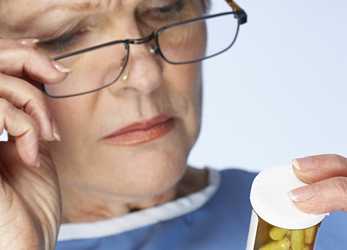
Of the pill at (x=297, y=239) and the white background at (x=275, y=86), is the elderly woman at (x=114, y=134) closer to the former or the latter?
the pill at (x=297, y=239)

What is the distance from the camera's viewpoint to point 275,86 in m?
2.25

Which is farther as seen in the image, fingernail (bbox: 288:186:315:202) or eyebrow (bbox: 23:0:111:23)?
eyebrow (bbox: 23:0:111:23)

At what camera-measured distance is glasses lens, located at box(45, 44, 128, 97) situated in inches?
51.9

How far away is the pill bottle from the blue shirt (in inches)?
17.5

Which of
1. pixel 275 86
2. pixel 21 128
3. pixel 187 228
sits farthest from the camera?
Result: pixel 275 86

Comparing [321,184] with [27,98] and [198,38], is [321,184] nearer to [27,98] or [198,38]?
[27,98]

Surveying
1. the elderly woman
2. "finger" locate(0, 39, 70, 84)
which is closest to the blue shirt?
the elderly woman

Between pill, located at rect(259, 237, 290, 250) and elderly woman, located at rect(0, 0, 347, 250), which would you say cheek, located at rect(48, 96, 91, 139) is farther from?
pill, located at rect(259, 237, 290, 250)

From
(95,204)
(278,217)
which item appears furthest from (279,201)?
(95,204)

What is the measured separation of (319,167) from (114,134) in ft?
1.35

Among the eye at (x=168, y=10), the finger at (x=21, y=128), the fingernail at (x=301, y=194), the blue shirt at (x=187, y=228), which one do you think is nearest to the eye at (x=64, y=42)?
the eye at (x=168, y=10)

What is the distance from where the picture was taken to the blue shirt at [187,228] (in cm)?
149

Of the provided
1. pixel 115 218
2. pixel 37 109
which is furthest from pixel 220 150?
pixel 37 109

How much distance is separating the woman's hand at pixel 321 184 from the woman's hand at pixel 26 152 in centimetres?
35
